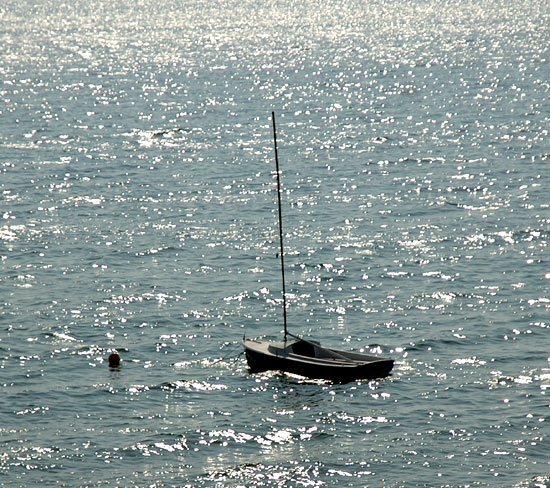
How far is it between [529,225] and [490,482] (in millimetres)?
41685

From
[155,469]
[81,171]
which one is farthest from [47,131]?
[155,469]

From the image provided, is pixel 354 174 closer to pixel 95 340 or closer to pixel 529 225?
pixel 529 225

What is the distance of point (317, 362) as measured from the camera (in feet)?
177

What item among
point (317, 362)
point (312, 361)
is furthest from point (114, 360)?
point (317, 362)

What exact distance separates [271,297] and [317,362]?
14688mm

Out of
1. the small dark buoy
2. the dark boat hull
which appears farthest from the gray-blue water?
the dark boat hull

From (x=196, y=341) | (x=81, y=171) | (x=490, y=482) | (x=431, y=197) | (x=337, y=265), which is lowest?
(x=490, y=482)

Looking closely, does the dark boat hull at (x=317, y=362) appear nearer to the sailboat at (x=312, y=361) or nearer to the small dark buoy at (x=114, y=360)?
the sailboat at (x=312, y=361)

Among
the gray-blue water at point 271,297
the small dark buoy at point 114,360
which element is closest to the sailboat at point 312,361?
the gray-blue water at point 271,297

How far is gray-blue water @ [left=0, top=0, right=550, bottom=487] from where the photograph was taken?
46.2 m

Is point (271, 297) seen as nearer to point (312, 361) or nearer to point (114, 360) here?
point (312, 361)

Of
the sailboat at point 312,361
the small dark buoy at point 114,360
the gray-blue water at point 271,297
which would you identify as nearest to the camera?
the gray-blue water at point 271,297

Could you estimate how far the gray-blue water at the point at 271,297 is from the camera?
46156mm

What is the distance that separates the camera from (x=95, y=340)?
198ft
